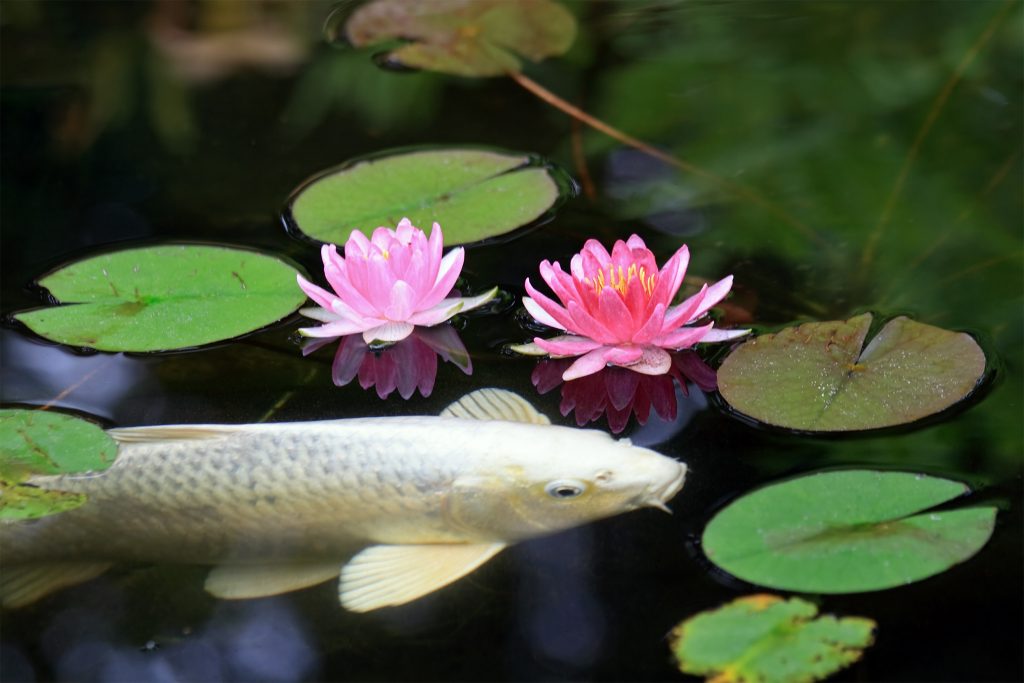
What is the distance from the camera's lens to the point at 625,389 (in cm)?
202

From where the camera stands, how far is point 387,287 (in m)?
2.11

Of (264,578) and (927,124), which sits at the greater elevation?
(927,124)

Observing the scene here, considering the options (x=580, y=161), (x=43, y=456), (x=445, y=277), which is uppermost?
(x=580, y=161)

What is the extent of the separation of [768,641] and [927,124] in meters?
1.98

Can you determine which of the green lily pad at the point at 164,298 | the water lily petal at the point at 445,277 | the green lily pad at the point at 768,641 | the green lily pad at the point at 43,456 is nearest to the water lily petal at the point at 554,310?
the water lily petal at the point at 445,277

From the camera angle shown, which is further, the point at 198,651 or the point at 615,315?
the point at 615,315

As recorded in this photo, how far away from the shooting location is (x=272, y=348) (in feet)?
7.19

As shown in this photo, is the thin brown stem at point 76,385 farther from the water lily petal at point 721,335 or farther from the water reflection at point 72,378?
the water lily petal at point 721,335

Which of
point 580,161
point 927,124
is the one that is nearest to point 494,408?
point 580,161

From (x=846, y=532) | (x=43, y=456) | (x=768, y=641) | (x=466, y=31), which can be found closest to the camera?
(x=768, y=641)

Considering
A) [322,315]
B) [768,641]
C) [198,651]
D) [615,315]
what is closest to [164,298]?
[322,315]

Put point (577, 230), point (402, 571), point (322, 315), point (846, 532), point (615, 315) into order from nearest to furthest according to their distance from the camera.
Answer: point (846, 532) < point (402, 571) < point (615, 315) < point (322, 315) < point (577, 230)

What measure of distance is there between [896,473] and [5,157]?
110 inches

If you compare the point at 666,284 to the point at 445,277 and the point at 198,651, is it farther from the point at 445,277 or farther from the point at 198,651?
the point at 198,651
